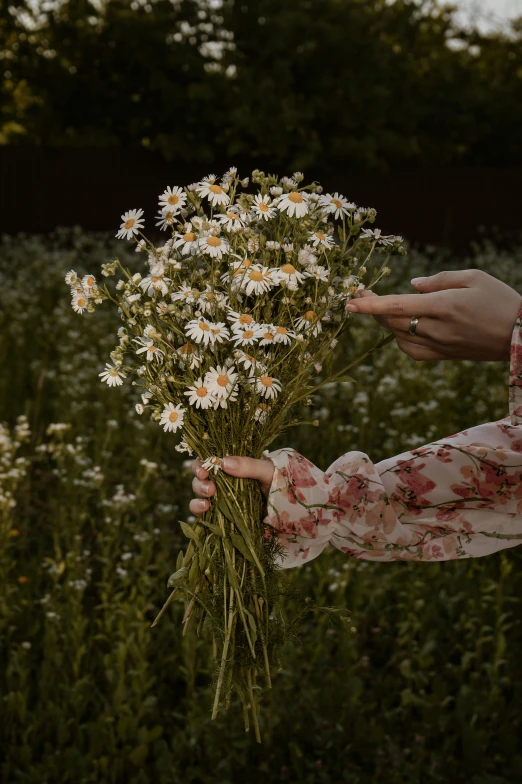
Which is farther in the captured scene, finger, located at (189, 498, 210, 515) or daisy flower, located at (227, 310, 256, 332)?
finger, located at (189, 498, 210, 515)

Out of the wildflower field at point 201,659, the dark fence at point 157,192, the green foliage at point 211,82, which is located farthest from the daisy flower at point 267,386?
the green foliage at point 211,82

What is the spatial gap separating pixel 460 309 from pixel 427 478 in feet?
1.35

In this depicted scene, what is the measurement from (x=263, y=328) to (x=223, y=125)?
1249cm

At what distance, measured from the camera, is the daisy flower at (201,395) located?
150 centimetres

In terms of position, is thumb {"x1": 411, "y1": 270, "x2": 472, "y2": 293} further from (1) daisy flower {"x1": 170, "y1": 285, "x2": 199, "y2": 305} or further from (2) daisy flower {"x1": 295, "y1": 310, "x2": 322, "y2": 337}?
(1) daisy flower {"x1": 170, "y1": 285, "x2": 199, "y2": 305}

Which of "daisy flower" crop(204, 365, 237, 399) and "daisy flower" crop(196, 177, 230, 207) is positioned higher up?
"daisy flower" crop(196, 177, 230, 207)

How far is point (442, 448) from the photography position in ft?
5.84

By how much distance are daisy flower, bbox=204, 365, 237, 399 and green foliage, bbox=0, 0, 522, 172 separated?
38.8ft

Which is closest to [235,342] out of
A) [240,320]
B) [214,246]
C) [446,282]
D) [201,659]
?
[240,320]

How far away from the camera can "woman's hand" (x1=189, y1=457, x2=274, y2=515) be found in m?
1.57

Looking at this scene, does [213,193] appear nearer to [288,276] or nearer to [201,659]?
[288,276]

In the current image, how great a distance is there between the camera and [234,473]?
5.14 feet

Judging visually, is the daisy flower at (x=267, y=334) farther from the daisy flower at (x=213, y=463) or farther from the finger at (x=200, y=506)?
A: the finger at (x=200, y=506)

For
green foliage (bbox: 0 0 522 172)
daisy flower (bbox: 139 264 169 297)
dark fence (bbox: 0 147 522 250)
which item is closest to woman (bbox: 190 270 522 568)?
daisy flower (bbox: 139 264 169 297)
